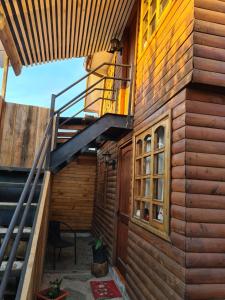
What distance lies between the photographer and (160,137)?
11.6 ft

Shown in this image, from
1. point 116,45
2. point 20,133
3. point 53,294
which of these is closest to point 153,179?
point 53,294

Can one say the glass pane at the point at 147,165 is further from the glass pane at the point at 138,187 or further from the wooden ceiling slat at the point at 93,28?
the wooden ceiling slat at the point at 93,28

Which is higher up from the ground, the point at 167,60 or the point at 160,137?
the point at 167,60

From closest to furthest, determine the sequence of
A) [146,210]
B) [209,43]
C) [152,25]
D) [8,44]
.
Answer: [209,43] < [146,210] < [152,25] < [8,44]

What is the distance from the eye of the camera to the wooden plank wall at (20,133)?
5.41 meters

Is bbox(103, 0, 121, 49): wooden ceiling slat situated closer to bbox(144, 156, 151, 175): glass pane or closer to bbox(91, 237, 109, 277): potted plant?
bbox(144, 156, 151, 175): glass pane

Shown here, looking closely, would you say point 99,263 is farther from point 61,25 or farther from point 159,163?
point 61,25

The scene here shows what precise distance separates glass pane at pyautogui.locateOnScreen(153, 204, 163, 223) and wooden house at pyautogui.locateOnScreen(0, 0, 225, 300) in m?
0.01

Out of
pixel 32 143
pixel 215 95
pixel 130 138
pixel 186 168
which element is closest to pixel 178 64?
pixel 215 95

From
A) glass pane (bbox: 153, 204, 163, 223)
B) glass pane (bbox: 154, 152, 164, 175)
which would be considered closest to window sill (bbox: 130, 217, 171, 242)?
glass pane (bbox: 153, 204, 163, 223)

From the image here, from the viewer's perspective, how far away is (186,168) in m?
2.64

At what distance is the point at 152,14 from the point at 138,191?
2874 mm

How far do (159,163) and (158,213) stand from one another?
63 centimetres

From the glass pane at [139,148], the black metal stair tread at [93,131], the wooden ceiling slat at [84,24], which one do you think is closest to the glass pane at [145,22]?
the wooden ceiling slat at [84,24]
